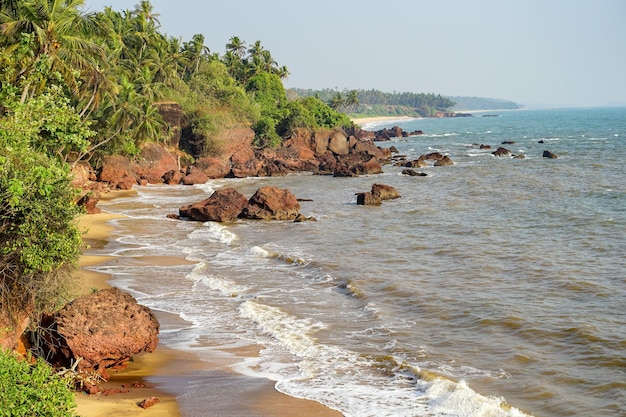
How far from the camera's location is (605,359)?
15.7 m

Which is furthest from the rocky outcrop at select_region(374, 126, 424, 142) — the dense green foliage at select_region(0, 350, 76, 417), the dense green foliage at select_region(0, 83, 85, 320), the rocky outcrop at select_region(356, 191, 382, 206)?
the dense green foliage at select_region(0, 350, 76, 417)

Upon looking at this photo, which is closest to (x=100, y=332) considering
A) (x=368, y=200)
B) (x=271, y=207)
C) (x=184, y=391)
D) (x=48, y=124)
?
(x=184, y=391)

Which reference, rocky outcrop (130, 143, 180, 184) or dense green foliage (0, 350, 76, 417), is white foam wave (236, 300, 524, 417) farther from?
rocky outcrop (130, 143, 180, 184)

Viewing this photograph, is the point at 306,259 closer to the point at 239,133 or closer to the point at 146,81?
the point at 146,81

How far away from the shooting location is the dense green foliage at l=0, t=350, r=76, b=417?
8.28m

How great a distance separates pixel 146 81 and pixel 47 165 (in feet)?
140

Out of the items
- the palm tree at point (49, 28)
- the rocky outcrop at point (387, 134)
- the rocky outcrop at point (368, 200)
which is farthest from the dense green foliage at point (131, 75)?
the rocky outcrop at point (387, 134)

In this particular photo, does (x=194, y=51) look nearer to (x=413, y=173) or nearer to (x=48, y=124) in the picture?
(x=413, y=173)

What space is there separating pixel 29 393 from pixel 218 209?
27919 mm

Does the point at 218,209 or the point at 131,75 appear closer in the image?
the point at 218,209

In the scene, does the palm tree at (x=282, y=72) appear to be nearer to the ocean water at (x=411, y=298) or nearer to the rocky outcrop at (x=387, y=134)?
the rocky outcrop at (x=387, y=134)

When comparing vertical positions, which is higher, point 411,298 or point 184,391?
point 184,391

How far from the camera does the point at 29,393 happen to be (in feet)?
28.1

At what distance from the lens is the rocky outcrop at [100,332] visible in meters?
13.8
